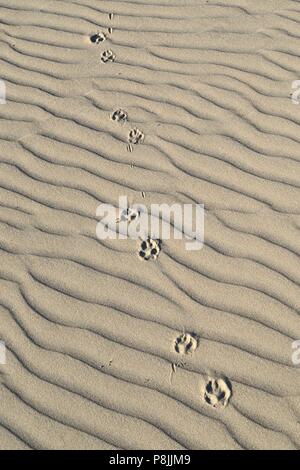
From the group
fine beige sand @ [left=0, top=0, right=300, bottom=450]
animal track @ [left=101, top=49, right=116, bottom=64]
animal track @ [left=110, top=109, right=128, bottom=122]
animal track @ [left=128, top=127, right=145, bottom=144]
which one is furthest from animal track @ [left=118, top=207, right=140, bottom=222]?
animal track @ [left=101, top=49, right=116, bottom=64]

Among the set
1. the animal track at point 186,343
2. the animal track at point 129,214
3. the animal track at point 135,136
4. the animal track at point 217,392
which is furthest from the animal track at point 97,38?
the animal track at point 217,392

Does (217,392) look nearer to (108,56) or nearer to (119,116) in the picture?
(119,116)

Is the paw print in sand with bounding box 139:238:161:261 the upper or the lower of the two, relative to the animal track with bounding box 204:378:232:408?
upper

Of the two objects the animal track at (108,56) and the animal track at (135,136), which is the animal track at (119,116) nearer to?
the animal track at (135,136)

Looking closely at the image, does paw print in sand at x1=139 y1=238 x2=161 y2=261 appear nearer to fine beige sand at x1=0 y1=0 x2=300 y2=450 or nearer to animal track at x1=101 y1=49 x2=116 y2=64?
fine beige sand at x1=0 y1=0 x2=300 y2=450

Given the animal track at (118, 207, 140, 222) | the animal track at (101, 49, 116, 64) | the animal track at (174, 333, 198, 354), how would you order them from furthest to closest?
the animal track at (101, 49, 116, 64) → the animal track at (118, 207, 140, 222) → the animal track at (174, 333, 198, 354)

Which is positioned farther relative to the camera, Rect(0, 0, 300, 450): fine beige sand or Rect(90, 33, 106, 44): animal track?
Rect(90, 33, 106, 44): animal track

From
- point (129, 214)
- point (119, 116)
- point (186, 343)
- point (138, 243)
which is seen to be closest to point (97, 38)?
point (119, 116)

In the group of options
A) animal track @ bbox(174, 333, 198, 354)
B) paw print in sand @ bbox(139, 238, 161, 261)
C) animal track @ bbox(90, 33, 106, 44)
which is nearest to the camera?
animal track @ bbox(174, 333, 198, 354)
